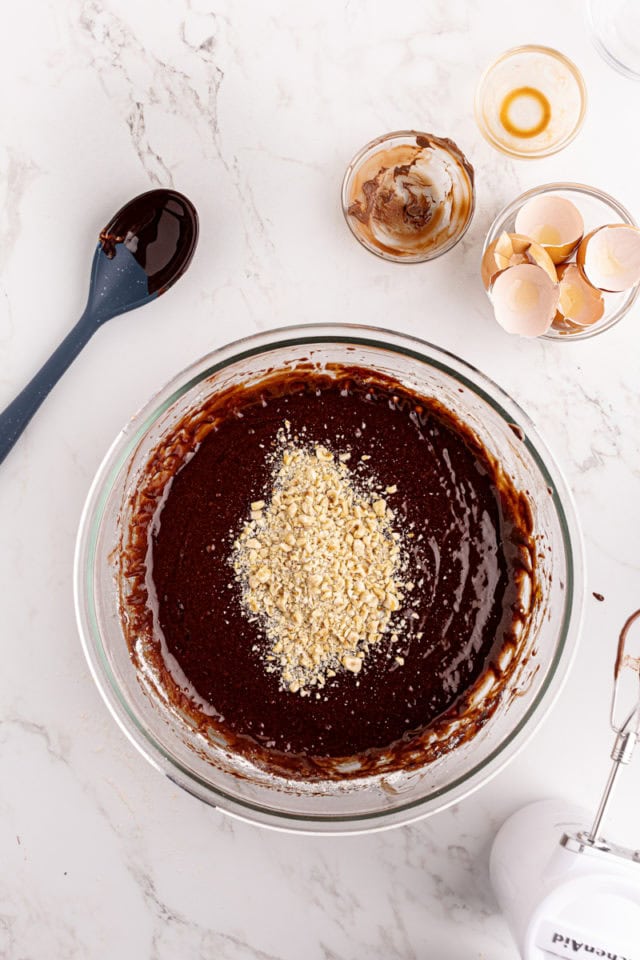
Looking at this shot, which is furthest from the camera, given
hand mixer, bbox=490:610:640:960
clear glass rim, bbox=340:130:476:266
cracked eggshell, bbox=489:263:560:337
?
clear glass rim, bbox=340:130:476:266

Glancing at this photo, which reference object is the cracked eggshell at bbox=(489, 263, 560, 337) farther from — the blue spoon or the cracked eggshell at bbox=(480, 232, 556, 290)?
the blue spoon

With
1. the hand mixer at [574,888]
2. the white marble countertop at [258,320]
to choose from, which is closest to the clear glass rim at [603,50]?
the white marble countertop at [258,320]

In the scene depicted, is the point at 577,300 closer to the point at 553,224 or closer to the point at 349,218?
the point at 553,224

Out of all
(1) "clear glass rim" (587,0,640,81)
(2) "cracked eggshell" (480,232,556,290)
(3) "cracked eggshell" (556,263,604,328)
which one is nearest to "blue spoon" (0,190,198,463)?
(2) "cracked eggshell" (480,232,556,290)


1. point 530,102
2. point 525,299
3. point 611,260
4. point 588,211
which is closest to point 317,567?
point 525,299

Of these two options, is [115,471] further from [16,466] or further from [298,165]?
[298,165]
